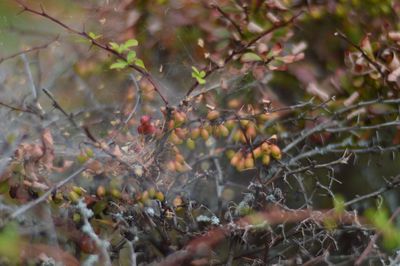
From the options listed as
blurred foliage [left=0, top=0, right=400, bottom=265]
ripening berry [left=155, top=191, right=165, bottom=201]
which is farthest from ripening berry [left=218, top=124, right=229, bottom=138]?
ripening berry [left=155, top=191, right=165, bottom=201]

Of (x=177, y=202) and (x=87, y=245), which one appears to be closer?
(x=87, y=245)

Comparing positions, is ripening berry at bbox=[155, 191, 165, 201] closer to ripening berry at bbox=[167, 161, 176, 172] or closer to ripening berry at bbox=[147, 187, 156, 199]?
ripening berry at bbox=[147, 187, 156, 199]

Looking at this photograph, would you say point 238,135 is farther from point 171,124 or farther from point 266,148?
point 171,124

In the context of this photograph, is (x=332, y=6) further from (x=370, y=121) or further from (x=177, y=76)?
(x=177, y=76)

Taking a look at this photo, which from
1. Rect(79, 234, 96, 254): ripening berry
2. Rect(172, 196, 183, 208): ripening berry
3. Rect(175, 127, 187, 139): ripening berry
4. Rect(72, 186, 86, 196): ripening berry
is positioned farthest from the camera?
Rect(175, 127, 187, 139): ripening berry

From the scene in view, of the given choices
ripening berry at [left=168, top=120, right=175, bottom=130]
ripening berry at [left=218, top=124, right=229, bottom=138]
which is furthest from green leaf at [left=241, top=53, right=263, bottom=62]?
ripening berry at [left=168, top=120, right=175, bottom=130]

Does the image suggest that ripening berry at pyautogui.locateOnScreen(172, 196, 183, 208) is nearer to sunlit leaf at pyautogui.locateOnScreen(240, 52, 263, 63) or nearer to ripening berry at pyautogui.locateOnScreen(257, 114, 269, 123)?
ripening berry at pyautogui.locateOnScreen(257, 114, 269, 123)

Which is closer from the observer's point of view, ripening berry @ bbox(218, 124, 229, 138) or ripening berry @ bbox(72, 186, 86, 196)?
ripening berry @ bbox(72, 186, 86, 196)

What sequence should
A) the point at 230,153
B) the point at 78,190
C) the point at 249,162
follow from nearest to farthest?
the point at 78,190
the point at 249,162
the point at 230,153

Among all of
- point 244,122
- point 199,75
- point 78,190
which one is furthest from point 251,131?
point 78,190

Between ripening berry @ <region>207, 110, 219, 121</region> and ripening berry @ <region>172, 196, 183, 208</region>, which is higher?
ripening berry @ <region>207, 110, 219, 121</region>

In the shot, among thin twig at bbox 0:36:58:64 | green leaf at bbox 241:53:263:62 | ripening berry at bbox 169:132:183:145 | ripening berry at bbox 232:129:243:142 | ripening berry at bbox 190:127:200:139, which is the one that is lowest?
ripening berry at bbox 232:129:243:142

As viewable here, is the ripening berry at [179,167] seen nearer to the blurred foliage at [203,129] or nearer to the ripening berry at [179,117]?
the blurred foliage at [203,129]

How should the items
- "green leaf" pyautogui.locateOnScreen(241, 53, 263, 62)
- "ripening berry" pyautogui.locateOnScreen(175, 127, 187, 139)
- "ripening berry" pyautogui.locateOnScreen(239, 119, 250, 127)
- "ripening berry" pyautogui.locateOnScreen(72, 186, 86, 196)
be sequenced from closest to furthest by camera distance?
1. "ripening berry" pyautogui.locateOnScreen(72, 186, 86, 196)
2. "ripening berry" pyautogui.locateOnScreen(175, 127, 187, 139)
3. "ripening berry" pyautogui.locateOnScreen(239, 119, 250, 127)
4. "green leaf" pyautogui.locateOnScreen(241, 53, 263, 62)
